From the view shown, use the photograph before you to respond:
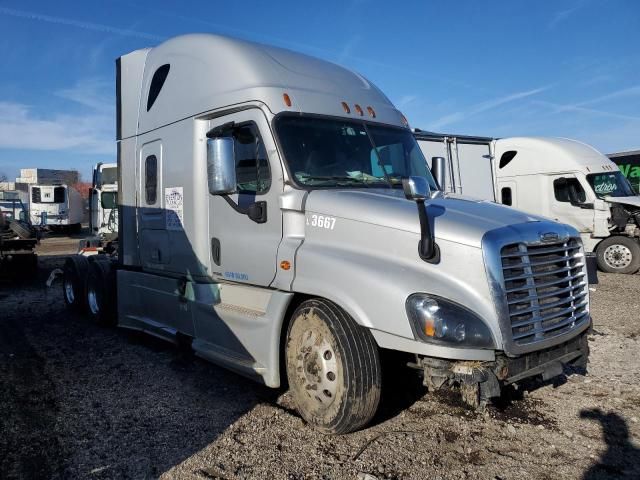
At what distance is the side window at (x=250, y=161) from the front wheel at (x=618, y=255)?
11.5 meters

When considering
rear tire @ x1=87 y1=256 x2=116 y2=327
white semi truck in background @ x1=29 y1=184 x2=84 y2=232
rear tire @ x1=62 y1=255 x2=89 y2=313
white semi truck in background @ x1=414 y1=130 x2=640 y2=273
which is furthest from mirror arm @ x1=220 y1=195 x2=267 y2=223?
white semi truck in background @ x1=29 y1=184 x2=84 y2=232

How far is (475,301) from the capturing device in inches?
137

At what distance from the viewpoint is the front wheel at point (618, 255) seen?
12867 mm

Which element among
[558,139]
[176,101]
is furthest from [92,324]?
[558,139]

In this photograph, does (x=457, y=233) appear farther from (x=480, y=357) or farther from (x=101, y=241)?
(x=101, y=241)

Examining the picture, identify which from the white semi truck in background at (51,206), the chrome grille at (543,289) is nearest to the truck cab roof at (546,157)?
the chrome grille at (543,289)

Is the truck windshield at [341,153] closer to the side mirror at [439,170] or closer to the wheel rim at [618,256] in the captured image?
the side mirror at [439,170]

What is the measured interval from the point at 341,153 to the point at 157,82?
2790 millimetres

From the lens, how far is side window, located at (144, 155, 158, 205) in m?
6.21

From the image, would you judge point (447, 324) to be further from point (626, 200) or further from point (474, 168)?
point (626, 200)

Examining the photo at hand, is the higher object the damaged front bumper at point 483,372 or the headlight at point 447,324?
the headlight at point 447,324

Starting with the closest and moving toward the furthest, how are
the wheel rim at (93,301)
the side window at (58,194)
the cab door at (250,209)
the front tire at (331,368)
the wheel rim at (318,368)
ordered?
the front tire at (331,368)
the wheel rim at (318,368)
the cab door at (250,209)
the wheel rim at (93,301)
the side window at (58,194)

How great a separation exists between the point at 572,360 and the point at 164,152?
4.61 m

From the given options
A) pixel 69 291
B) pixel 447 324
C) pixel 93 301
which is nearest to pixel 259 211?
pixel 447 324
